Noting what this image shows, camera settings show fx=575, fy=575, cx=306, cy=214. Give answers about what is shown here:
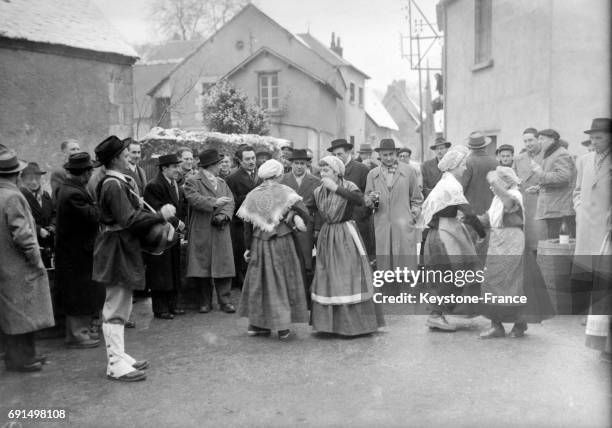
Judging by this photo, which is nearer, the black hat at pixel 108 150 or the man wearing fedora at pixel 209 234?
the black hat at pixel 108 150

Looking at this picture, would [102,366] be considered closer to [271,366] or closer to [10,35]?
[271,366]

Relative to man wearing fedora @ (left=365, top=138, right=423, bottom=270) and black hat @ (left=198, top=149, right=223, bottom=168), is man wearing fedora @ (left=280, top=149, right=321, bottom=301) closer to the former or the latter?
man wearing fedora @ (left=365, top=138, right=423, bottom=270)

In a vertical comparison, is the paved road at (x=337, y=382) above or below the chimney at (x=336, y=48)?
below

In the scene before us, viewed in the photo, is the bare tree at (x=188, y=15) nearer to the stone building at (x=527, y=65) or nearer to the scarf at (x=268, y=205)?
the scarf at (x=268, y=205)

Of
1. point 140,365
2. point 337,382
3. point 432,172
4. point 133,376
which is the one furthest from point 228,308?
point 432,172

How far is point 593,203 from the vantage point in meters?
5.46

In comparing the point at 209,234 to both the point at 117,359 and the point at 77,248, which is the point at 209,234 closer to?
the point at 77,248

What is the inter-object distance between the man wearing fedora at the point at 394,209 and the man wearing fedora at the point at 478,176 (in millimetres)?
722

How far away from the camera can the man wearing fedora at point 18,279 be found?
484 cm

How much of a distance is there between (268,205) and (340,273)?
3.35 ft

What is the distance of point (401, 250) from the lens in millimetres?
7793

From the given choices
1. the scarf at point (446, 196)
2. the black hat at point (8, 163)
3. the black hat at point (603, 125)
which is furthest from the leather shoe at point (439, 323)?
the black hat at point (8, 163)

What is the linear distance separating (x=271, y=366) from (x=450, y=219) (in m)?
2.39

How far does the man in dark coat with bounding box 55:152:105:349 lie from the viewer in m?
5.61
